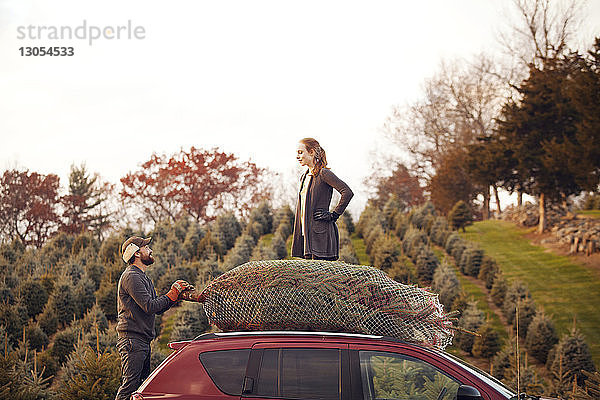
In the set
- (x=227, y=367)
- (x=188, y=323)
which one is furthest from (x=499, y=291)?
(x=227, y=367)

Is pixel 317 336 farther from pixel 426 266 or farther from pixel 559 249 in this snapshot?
pixel 559 249

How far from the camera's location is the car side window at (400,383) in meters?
3.94

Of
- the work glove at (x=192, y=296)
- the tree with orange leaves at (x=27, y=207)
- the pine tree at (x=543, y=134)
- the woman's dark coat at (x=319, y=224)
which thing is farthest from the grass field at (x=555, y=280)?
the tree with orange leaves at (x=27, y=207)

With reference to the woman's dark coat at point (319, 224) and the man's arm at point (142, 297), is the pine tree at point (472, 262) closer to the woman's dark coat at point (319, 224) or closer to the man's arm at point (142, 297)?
the woman's dark coat at point (319, 224)

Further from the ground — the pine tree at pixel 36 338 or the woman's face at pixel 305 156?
the woman's face at pixel 305 156

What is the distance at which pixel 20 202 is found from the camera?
24.4 metres

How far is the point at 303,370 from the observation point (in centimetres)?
401

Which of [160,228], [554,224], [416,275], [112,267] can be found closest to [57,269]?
[112,267]

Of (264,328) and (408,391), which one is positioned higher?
(264,328)

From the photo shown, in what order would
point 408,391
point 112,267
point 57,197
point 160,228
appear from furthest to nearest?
point 57,197 → point 160,228 → point 112,267 → point 408,391

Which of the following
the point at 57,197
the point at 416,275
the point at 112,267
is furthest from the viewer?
the point at 57,197

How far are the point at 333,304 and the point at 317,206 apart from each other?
2666mm

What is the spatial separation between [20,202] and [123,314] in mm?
21367

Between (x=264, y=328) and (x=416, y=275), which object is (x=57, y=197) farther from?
(x=264, y=328)
